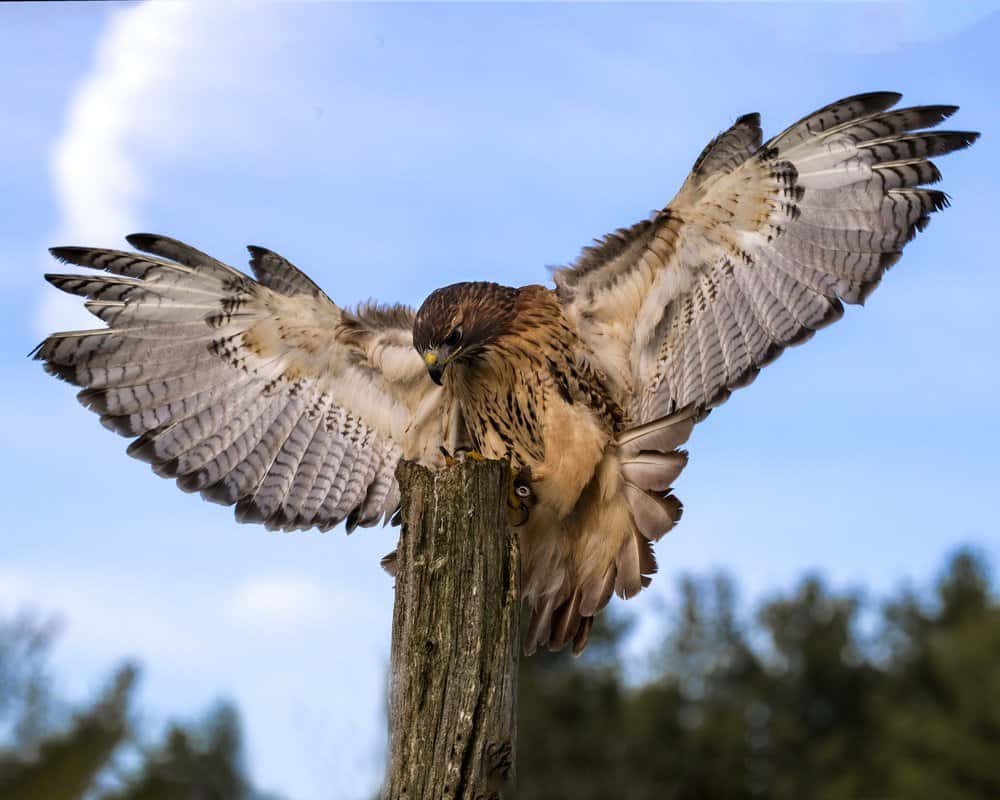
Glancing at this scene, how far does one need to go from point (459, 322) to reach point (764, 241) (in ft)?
5.37

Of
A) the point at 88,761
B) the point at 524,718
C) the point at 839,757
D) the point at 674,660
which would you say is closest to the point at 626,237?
the point at 88,761

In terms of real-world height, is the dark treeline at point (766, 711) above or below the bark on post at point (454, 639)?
above

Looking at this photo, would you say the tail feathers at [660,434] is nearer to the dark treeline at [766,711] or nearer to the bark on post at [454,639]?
the bark on post at [454,639]

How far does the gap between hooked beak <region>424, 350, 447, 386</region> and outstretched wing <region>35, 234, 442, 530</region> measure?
0.63 meters

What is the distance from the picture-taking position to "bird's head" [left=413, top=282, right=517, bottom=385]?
21.7 feet

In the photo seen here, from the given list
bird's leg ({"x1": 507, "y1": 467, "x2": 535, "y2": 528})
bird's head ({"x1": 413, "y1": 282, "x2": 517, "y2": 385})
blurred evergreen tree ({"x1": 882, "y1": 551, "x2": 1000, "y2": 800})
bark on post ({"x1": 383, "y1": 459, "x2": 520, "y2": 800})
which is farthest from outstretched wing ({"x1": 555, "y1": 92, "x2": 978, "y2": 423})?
blurred evergreen tree ({"x1": 882, "y1": 551, "x2": 1000, "y2": 800})

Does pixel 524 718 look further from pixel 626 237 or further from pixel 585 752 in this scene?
pixel 626 237

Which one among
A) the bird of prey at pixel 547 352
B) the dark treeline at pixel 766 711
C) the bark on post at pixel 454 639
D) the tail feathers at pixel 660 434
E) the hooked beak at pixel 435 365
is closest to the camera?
the bark on post at pixel 454 639

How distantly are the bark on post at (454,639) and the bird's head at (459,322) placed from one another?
1372 millimetres

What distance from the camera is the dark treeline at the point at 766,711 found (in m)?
33.2

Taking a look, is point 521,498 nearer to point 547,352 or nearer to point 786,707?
point 547,352

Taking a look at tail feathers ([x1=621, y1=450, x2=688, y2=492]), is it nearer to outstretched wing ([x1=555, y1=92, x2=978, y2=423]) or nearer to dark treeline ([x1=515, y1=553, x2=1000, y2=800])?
outstretched wing ([x1=555, y1=92, x2=978, y2=423])

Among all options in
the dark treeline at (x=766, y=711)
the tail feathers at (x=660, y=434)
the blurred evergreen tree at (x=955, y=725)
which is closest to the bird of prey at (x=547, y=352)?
the tail feathers at (x=660, y=434)

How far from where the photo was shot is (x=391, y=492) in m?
7.41
